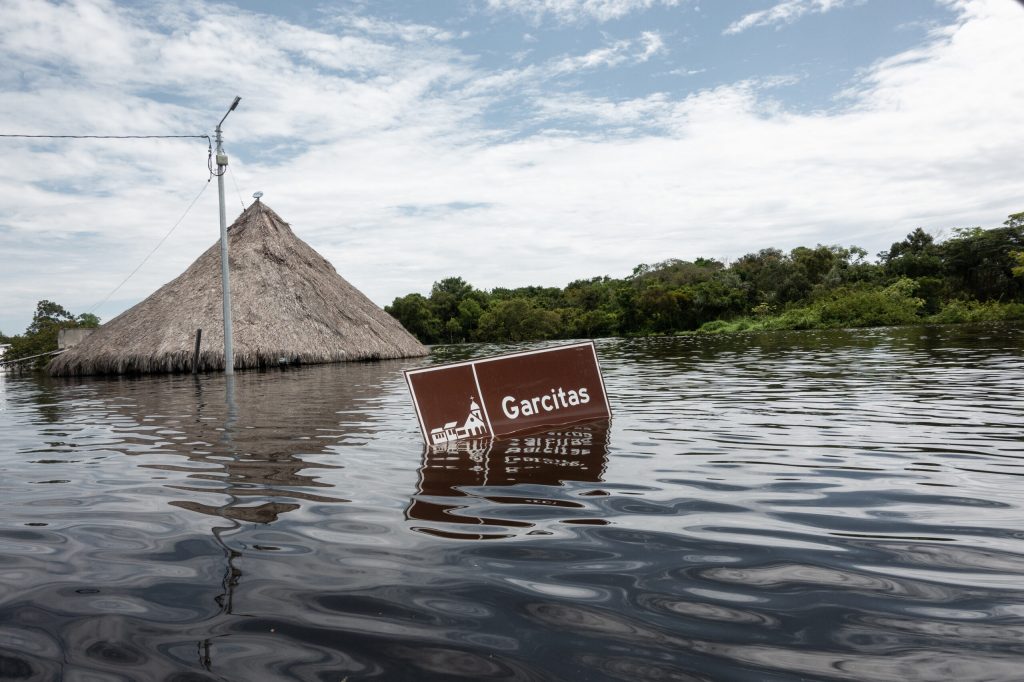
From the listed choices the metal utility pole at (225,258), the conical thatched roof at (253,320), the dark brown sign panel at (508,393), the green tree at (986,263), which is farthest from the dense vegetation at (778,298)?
the dark brown sign panel at (508,393)

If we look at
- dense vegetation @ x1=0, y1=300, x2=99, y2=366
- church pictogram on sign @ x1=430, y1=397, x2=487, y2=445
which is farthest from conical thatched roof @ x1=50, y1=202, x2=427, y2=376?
church pictogram on sign @ x1=430, y1=397, x2=487, y2=445

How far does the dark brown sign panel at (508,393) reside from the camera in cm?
639

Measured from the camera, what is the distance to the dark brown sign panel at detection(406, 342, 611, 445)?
6391 millimetres

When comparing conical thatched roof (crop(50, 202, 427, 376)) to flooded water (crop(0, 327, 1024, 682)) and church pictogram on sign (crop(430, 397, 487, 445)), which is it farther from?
church pictogram on sign (crop(430, 397, 487, 445))

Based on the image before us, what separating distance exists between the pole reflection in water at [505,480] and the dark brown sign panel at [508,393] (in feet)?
0.68

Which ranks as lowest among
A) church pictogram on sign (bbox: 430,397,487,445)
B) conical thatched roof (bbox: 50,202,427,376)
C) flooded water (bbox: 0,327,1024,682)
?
flooded water (bbox: 0,327,1024,682)

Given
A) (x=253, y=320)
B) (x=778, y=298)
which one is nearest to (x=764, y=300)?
(x=778, y=298)

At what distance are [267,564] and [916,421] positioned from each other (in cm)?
615

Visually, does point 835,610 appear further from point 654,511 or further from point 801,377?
point 801,377

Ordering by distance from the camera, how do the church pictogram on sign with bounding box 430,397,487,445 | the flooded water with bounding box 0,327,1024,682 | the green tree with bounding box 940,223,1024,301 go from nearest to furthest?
the flooded water with bounding box 0,327,1024,682 < the church pictogram on sign with bounding box 430,397,487,445 < the green tree with bounding box 940,223,1024,301

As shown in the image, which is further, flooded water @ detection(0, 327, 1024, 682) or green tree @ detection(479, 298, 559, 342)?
green tree @ detection(479, 298, 559, 342)

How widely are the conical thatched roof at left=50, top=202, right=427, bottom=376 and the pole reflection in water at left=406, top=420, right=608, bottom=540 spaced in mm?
19081

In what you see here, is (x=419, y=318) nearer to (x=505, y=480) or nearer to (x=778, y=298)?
(x=778, y=298)

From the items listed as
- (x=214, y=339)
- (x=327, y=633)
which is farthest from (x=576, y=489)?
(x=214, y=339)
